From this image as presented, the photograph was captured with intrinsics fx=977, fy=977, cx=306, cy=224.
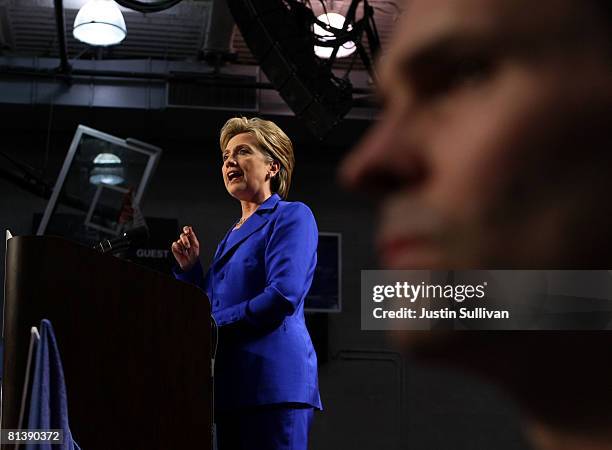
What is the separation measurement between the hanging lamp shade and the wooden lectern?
13.0ft

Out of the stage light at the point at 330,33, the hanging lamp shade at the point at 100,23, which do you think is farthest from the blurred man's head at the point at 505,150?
the hanging lamp shade at the point at 100,23

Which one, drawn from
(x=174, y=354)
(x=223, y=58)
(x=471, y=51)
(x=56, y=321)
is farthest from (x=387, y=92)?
(x=223, y=58)

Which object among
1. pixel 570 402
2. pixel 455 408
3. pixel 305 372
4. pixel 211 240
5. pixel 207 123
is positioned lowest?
pixel 570 402

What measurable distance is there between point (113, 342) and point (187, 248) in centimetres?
28

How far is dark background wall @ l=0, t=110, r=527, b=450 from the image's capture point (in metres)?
6.25

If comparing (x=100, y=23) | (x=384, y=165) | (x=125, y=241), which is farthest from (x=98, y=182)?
(x=384, y=165)

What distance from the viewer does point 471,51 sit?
0.79 ft

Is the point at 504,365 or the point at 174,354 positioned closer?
the point at 504,365

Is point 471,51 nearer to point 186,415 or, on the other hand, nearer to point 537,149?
point 537,149

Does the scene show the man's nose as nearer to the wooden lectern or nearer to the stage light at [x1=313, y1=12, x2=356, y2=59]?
the wooden lectern

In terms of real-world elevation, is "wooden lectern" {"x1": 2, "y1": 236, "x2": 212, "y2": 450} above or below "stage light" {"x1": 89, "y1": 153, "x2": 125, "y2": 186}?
below

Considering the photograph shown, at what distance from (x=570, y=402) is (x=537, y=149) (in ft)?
0.20

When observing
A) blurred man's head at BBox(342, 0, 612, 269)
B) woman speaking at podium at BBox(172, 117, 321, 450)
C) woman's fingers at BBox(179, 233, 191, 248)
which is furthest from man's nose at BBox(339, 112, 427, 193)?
woman's fingers at BBox(179, 233, 191, 248)

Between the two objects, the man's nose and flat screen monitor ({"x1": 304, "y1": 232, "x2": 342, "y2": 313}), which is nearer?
the man's nose
